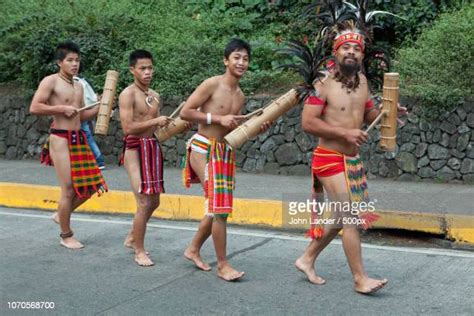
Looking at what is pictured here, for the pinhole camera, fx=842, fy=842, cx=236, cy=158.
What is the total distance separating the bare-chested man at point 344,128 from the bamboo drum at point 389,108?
175mm

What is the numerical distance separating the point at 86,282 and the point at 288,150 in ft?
17.1

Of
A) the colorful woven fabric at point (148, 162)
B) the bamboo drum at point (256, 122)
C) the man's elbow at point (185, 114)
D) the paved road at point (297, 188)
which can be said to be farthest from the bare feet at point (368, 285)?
the paved road at point (297, 188)

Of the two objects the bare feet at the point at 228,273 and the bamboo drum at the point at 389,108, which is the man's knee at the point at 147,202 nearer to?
the bare feet at the point at 228,273

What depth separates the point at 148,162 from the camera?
7035mm

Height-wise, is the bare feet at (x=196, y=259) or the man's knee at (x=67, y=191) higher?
the man's knee at (x=67, y=191)

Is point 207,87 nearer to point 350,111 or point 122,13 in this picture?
point 350,111

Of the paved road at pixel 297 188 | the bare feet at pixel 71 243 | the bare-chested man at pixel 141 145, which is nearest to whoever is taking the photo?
the bare-chested man at pixel 141 145

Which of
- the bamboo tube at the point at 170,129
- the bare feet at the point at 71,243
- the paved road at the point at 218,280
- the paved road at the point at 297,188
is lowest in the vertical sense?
the paved road at the point at 218,280

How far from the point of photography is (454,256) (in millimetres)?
7059

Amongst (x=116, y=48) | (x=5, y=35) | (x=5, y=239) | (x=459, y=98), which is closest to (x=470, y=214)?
(x=459, y=98)

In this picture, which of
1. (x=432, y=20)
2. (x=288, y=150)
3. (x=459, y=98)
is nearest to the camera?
(x=459, y=98)

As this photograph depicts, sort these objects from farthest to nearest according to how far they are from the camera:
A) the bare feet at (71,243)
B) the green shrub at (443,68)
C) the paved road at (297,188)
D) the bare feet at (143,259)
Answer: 1. the green shrub at (443,68)
2. the paved road at (297,188)
3. the bare feet at (71,243)
4. the bare feet at (143,259)

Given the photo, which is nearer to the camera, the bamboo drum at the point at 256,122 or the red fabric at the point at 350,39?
the red fabric at the point at 350,39

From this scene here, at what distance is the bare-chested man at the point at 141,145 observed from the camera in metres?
6.93
